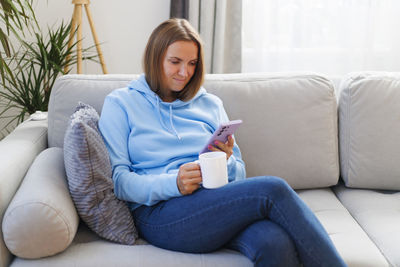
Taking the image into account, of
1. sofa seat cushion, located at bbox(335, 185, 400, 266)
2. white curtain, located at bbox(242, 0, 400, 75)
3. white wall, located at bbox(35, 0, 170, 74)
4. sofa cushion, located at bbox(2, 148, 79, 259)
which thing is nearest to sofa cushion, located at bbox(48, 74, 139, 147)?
sofa cushion, located at bbox(2, 148, 79, 259)

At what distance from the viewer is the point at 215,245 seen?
1412 millimetres

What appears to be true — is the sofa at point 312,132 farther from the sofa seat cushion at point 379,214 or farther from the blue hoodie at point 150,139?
the blue hoodie at point 150,139

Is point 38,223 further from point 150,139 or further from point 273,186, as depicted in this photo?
point 273,186

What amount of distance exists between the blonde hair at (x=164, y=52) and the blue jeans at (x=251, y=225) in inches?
18.5

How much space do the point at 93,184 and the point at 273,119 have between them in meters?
0.81

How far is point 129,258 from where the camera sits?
138 cm

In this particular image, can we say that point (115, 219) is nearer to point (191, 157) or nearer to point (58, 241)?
point (58, 241)

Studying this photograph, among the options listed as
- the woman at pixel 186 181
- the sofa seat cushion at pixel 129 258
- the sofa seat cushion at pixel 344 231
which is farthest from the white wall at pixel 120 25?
the sofa seat cushion at pixel 129 258

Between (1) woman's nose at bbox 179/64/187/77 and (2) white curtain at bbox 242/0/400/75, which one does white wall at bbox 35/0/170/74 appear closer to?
(2) white curtain at bbox 242/0/400/75

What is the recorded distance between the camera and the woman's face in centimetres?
168

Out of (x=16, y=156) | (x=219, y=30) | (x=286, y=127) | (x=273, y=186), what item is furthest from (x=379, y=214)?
(x=219, y=30)

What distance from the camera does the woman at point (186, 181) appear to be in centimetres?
133

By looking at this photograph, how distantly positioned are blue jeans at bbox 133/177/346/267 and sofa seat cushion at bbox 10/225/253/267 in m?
0.03

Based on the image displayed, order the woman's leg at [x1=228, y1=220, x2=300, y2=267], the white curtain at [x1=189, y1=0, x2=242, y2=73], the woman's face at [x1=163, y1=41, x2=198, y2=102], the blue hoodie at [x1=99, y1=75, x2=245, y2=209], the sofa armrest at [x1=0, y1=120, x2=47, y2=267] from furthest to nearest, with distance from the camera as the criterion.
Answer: the white curtain at [x1=189, y1=0, x2=242, y2=73]
the woman's face at [x1=163, y1=41, x2=198, y2=102]
the blue hoodie at [x1=99, y1=75, x2=245, y2=209]
the sofa armrest at [x1=0, y1=120, x2=47, y2=267]
the woman's leg at [x1=228, y1=220, x2=300, y2=267]
